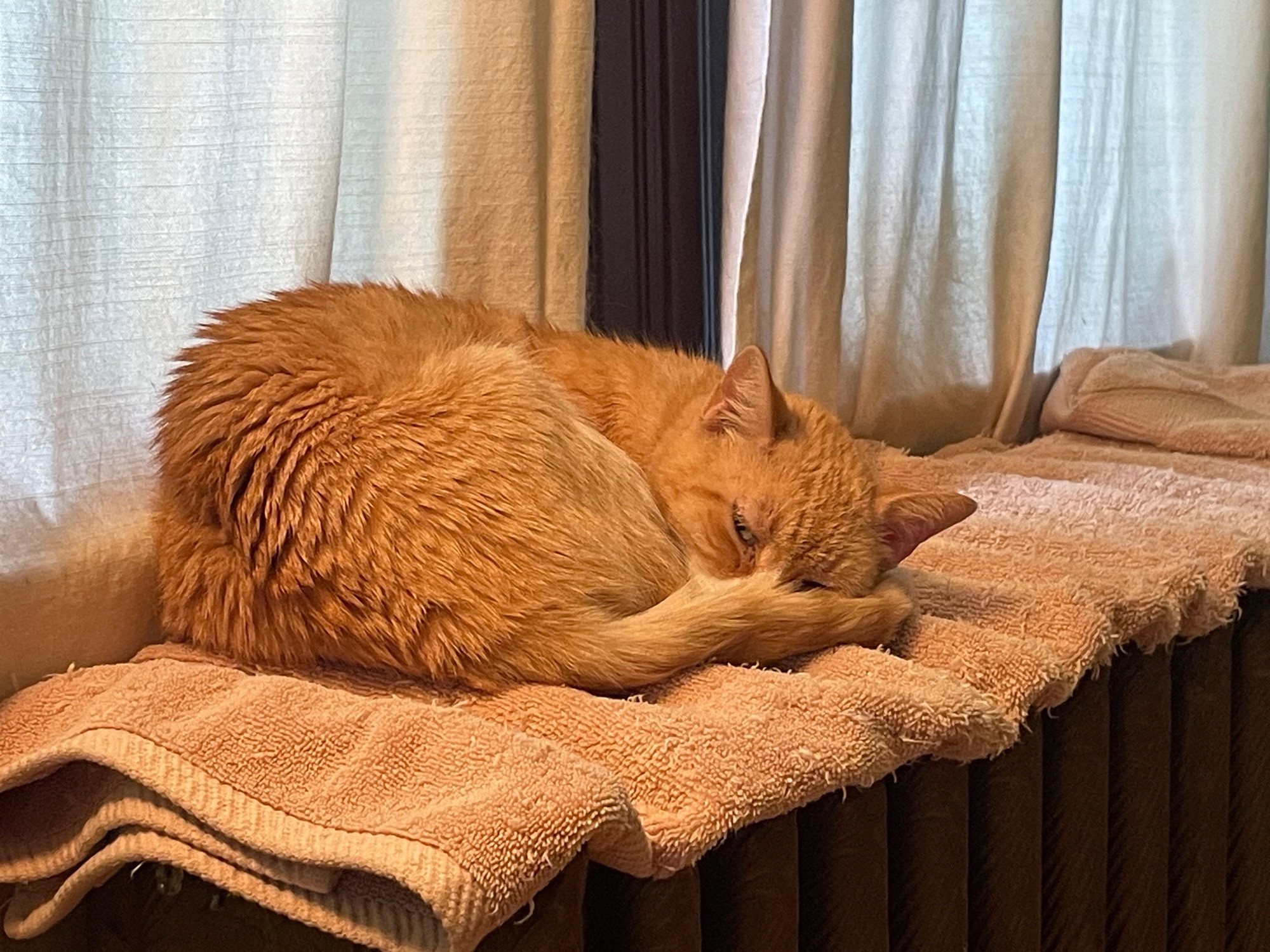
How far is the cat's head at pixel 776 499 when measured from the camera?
127cm

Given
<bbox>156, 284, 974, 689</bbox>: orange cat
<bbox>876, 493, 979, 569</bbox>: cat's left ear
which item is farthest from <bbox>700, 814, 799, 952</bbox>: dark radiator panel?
<bbox>876, 493, 979, 569</bbox>: cat's left ear

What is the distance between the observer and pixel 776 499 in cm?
128

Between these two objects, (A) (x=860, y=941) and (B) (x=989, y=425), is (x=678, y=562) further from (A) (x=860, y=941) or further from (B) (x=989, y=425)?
(B) (x=989, y=425)

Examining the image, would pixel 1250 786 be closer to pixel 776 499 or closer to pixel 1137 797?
pixel 1137 797

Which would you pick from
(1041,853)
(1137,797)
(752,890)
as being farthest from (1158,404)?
(752,890)

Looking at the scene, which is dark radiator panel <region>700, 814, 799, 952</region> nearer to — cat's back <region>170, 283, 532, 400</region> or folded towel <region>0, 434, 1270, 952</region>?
folded towel <region>0, 434, 1270, 952</region>

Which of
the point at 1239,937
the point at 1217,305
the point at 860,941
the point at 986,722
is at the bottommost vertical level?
the point at 1239,937

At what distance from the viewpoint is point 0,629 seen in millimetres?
1086

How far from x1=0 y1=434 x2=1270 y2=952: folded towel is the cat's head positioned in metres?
A: 0.10

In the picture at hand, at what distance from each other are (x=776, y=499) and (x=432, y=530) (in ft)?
1.26

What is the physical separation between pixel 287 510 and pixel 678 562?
347 mm

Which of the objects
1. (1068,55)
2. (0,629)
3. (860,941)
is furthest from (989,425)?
(0,629)

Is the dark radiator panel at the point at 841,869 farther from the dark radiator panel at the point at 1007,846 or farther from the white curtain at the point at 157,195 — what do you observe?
the white curtain at the point at 157,195

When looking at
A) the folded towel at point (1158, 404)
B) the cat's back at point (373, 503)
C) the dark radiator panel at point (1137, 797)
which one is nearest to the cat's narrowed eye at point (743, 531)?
the cat's back at point (373, 503)
